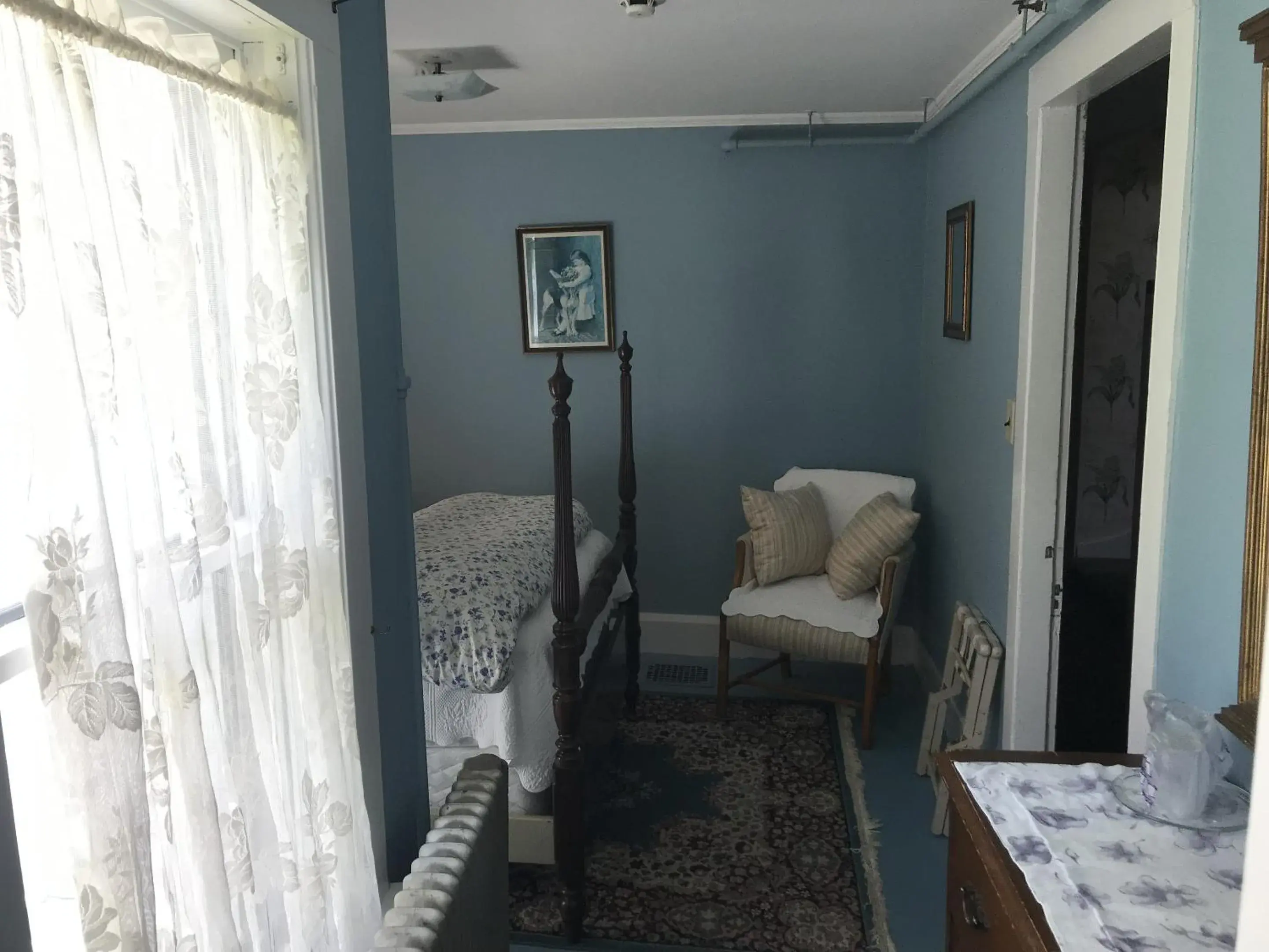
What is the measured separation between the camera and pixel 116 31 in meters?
0.98

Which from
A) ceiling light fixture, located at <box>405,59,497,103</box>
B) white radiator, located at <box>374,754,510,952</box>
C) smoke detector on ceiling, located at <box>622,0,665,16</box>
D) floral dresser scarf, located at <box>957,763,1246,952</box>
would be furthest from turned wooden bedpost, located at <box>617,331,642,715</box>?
floral dresser scarf, located at <box>957,763,1246,952</box>

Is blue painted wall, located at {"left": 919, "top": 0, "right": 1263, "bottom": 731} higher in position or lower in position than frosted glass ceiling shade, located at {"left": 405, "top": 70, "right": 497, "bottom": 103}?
lower

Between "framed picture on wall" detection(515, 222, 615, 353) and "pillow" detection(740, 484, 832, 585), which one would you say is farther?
"framed picture on wall" detection(515, 222, 615, 353)

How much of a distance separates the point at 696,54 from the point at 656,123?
1074 mm

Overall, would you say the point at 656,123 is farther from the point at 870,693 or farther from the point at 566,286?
the point at 870,693

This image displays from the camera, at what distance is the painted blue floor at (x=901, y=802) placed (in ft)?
8.27

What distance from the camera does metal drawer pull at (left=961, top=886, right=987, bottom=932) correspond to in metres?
1.41

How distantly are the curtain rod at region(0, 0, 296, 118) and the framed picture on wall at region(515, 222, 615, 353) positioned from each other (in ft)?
9.57

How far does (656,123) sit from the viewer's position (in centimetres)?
405

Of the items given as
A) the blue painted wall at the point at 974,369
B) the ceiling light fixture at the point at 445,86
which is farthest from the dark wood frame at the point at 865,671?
the ceiling light fixture at the point at 445,86

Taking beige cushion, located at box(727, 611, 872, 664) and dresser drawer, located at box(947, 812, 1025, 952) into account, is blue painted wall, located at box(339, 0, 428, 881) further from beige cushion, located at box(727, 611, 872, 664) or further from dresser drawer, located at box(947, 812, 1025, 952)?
beige cushion, located at box(727, 611, 872, 664)

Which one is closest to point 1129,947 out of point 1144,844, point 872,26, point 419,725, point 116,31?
point 1144,844

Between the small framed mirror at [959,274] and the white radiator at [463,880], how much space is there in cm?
225

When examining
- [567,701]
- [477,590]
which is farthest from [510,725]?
[477,590]
